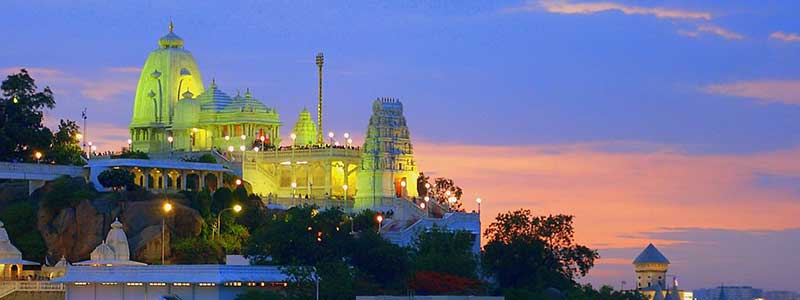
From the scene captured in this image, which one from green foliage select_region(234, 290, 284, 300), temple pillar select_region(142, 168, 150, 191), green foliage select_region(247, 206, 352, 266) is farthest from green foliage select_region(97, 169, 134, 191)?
green foliage select_region(234, 290, 284, 300)

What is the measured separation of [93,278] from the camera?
141 m

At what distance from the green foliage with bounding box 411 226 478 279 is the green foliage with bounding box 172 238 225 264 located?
13.8 m

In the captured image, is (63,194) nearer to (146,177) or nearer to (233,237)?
(146,177)

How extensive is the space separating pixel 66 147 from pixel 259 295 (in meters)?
40.7

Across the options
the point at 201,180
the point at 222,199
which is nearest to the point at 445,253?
the point at 222,199

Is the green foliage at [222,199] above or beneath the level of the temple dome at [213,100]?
beneath

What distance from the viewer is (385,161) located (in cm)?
17050

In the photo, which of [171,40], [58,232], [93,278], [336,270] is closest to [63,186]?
[58,232]

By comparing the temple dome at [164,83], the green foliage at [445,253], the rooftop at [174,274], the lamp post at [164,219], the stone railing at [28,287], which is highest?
the temple dome at [164,83]

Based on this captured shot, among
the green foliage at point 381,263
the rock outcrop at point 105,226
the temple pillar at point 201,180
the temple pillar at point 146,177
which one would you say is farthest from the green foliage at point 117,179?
the green foliage at point 381,263

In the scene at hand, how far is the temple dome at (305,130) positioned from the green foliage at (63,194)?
3952 centimetres

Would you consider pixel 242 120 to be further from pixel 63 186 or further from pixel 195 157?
pixel 63 186

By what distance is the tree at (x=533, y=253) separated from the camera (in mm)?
158000

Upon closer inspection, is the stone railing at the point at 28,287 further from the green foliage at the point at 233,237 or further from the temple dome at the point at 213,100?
the temple dome at the point at 213,100
